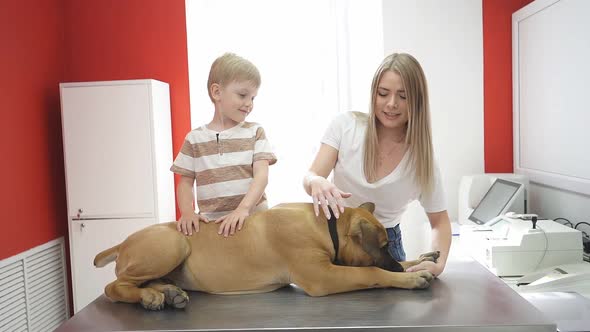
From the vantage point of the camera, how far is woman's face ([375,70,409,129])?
1.57 metres

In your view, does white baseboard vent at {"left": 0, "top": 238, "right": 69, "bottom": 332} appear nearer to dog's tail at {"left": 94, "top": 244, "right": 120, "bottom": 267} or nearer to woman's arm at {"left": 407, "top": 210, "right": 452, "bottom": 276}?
dog's tail at {"left": 94, "top": 244, "right": 120, "bottom": 267}

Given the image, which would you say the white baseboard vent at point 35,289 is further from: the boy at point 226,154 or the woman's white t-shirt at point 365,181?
the woman's white t-shirt at point 365,181

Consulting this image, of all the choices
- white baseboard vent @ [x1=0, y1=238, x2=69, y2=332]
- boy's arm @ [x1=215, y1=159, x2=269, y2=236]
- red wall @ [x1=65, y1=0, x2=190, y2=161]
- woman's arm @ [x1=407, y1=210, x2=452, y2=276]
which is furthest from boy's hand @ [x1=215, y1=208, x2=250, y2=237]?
red wall @ [x1=65, y1=0, x2=190, y2=161]

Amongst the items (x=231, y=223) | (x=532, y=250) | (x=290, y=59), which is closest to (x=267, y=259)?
(x=231, y=223)

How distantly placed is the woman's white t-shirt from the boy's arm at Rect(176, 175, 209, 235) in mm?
459

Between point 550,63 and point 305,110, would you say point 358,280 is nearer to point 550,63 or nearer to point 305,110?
point 550,63

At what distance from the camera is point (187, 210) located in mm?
1523

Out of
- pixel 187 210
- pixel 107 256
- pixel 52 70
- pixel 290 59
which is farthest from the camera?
pixel 290 59

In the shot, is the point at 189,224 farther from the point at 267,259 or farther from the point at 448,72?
the point at 448,72

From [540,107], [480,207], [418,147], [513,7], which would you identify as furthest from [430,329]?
[513,7]

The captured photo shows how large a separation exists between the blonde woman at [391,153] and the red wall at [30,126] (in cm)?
258

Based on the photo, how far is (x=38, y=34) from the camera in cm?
394

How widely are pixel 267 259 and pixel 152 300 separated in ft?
0.90

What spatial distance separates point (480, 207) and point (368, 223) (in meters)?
2.35
